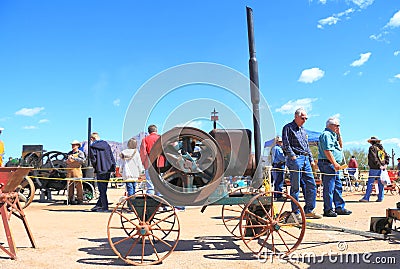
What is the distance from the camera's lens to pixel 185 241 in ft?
16.9

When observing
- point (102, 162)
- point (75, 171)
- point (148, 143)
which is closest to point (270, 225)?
point (148, 143)

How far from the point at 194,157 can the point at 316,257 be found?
1.66 meters

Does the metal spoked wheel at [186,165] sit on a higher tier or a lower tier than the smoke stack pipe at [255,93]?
lower

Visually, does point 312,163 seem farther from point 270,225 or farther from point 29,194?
point 29,194

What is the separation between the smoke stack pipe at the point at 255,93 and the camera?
16.0 ft

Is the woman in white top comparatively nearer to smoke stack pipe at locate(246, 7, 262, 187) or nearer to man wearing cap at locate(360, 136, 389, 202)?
Result: smoke stack pipe at locate(246, 7, 262, 187)

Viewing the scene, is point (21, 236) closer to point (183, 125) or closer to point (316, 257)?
point (183, 125)

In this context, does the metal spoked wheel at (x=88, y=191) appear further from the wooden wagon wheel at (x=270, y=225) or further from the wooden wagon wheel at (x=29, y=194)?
the wooden wagon wheel at (x=270, y=225)
